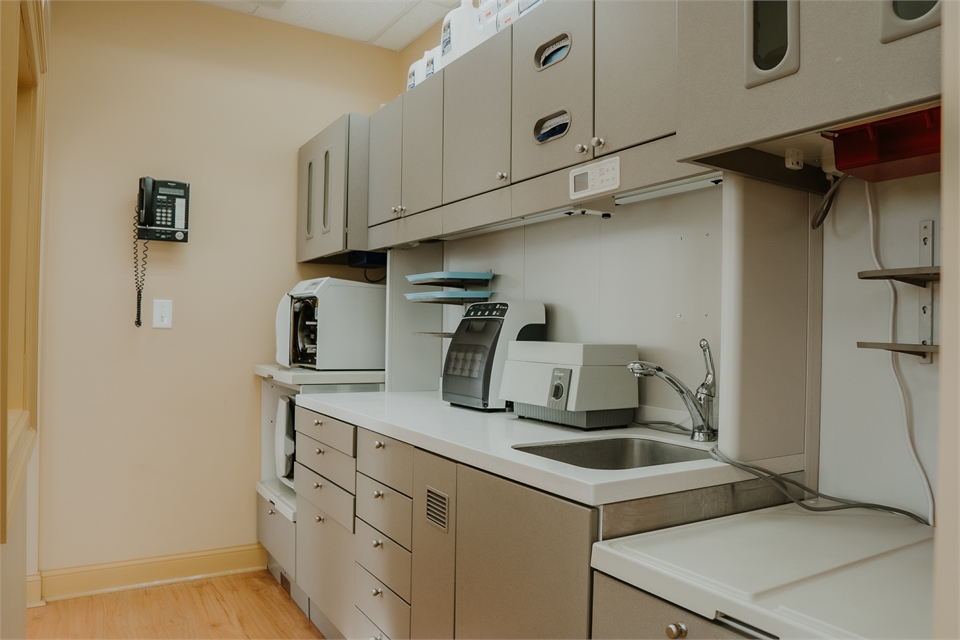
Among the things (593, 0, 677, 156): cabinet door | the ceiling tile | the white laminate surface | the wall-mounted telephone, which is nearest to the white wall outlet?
the wall-mounted telephone

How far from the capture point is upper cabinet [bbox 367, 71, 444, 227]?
228cm

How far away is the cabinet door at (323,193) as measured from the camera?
2.78 m

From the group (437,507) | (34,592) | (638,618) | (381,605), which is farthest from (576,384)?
(34,592)

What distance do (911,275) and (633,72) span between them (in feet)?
2.36

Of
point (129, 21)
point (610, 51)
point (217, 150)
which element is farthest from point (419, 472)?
point (129, 21)

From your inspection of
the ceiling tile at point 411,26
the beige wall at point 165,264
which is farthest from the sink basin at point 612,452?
the ceiling tile at point 411,26

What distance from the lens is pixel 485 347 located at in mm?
2096

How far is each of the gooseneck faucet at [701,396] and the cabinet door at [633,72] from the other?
0.53m

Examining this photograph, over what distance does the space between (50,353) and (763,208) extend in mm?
2790

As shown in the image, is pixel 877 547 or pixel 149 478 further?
pixel 149 478

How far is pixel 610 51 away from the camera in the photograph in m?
1.55

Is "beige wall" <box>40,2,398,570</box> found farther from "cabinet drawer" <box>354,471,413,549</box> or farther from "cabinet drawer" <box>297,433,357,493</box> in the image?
"cabinet drawer" <box>354,471,413,549</box>

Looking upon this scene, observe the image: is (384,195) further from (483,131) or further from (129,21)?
(129,21)

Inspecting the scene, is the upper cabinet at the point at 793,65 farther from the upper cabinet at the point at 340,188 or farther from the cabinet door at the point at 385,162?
the upper cabinet at the point at 340,188
